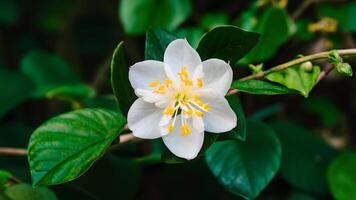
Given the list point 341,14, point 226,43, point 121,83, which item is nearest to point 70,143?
point 121,83

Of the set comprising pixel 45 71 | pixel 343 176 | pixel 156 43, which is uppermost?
pixel 156 43

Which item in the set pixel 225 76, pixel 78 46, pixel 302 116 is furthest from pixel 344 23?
pixel 78 46

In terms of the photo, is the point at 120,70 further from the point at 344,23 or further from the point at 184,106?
the point at 344,23

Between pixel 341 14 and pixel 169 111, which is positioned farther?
pixel 341 14

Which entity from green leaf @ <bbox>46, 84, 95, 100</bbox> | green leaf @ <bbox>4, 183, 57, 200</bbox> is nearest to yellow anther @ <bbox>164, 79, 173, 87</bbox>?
green leaf @ <bbox>4, 183, 57, 200</bbox>

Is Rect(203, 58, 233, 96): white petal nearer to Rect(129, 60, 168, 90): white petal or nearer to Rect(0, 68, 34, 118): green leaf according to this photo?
Rect(129, 60, 168, 90): white petal

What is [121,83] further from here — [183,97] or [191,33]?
[191,33]
